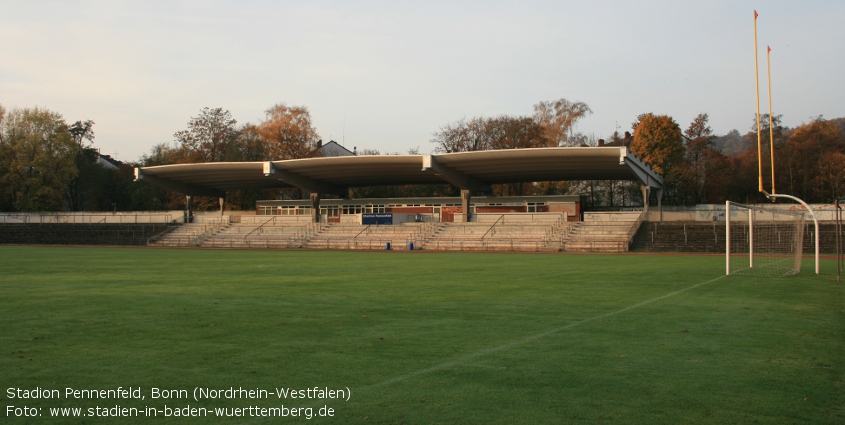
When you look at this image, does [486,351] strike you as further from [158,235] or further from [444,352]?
[158,235]

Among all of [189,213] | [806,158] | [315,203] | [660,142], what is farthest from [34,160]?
[806,158]

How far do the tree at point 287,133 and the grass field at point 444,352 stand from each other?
200 ft

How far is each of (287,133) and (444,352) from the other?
69.7 metres

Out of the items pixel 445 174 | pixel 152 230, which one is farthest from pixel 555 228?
pixel 152 230

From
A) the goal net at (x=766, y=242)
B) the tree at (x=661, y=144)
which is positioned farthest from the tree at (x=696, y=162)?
the goal net at (x=766, y=242)

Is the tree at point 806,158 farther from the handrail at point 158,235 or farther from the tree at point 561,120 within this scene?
the handrail at point 158,235

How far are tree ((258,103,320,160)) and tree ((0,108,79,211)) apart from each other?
70.8 feet

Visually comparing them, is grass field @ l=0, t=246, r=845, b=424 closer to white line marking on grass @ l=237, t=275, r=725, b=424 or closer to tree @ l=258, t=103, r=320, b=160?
white line marking on grass @ l=237, t=275, r=725, b=424

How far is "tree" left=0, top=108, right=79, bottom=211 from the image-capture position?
68.2 m

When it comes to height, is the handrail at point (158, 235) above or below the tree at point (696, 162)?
below

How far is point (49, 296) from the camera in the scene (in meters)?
13.1

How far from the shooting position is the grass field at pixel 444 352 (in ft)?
17.6

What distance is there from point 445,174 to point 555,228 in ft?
31.1

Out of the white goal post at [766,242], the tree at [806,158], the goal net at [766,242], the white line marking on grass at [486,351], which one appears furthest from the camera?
the tree at [806,158]
